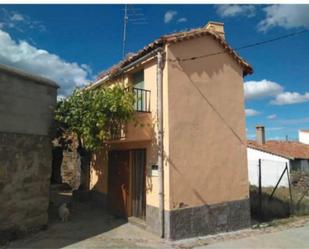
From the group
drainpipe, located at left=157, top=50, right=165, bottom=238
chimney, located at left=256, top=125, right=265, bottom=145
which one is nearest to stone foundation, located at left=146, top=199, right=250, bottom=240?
drainpipe, located at left=157, top=50, right=165, bottom=238

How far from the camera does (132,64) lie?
10719mm

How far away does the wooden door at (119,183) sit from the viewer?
11539 millimetres

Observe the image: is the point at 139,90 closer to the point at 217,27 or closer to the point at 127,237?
the point at 217,27

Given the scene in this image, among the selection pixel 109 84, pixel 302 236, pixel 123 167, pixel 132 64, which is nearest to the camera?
pixel 302 236

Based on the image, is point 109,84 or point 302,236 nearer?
point 302,236

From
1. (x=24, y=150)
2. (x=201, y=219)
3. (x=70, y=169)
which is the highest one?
(x=24, y=150)

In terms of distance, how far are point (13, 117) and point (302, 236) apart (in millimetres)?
9491

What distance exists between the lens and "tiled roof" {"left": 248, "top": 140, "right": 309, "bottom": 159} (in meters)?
27.3

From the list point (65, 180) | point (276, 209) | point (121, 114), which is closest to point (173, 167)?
point (121, 114)

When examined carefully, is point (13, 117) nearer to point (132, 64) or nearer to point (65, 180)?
point (132, 64)

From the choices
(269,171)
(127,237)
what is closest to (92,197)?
(127,237)

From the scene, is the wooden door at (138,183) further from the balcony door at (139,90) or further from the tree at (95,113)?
the balcony door at (139,90)

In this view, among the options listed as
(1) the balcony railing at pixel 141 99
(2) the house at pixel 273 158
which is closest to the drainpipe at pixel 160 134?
(1) the balcony railing at pixel 141 99

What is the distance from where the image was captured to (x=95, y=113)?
9.67 meters
